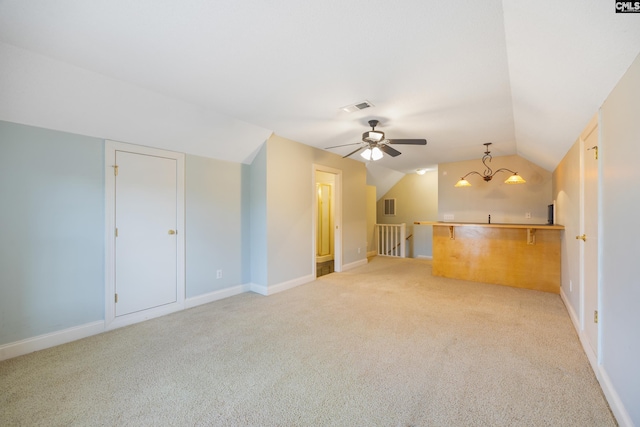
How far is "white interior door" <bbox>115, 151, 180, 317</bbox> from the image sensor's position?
2.95 meters

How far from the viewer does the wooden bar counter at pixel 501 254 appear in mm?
4121

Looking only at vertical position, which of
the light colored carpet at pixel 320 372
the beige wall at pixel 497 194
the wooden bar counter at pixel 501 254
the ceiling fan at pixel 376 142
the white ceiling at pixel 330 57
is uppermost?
the white ceiling at pixel 330 57

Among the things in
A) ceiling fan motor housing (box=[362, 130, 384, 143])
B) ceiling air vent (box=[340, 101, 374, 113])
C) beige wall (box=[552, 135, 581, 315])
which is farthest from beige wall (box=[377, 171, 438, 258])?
ceiling air vent (box=[340, 101, 374, 113])

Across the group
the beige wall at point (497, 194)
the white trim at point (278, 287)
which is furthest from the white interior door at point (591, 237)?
the white trim at point (278, 287)

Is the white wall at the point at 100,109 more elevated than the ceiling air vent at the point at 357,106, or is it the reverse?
the ceiling air vent at the point at 357,106

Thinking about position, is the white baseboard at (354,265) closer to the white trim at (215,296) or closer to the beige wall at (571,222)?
the white trim at (215,296)

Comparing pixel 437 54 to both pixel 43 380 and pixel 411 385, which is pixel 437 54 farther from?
pixel 43 380

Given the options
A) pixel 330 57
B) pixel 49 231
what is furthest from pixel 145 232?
pixel 330 57

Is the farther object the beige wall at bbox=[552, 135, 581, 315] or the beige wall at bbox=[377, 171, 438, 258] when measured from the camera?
the beige wall at bbox=[377, 171, 438, 258]

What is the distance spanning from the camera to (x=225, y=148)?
373 cm

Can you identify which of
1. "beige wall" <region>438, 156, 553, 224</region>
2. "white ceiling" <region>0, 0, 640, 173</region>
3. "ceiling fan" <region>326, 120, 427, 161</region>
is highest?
"white ceiling" <region>0, 0, 640, 173</region>

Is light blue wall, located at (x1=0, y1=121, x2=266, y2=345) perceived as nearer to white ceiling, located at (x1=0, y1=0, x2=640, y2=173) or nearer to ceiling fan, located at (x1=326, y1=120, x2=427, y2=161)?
white ceiling, located at (x1=0, y1=0, x2=640, y2=173)

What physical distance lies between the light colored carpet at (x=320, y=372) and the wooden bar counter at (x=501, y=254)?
3.26 feet

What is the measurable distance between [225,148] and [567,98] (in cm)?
370
